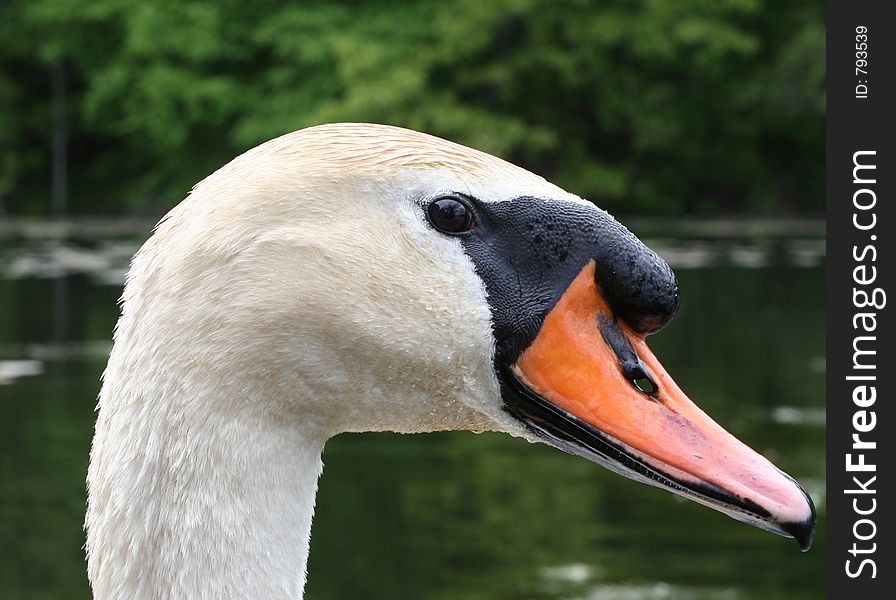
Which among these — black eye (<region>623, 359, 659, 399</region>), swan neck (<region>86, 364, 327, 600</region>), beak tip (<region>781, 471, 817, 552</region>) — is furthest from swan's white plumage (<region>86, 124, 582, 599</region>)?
beak tip (<region>781, 471, 817, 552</region>)

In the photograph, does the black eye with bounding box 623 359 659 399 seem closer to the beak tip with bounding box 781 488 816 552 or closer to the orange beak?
the orange beak

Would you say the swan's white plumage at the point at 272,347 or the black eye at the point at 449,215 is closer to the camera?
the swan's white plumage at the point at 272,347

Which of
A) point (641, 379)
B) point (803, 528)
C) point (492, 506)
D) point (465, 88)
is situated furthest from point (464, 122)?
point (803, 528)

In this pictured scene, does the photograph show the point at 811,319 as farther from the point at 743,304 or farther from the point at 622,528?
the point at 622,528

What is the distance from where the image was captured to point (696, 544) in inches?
248

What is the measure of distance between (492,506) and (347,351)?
496 cm

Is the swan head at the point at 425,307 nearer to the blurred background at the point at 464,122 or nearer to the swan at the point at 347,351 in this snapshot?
the swan at the point at 347,351

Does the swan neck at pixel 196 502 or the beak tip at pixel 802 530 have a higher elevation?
the swan neck at pixel 196 502

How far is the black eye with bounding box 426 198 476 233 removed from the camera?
75.6 inches

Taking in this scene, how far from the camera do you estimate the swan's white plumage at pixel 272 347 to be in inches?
71.6

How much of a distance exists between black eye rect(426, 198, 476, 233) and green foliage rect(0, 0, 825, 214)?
941 inches

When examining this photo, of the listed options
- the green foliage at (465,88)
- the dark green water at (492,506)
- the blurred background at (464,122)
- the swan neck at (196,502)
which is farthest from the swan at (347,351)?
the green foliage at (465,88)

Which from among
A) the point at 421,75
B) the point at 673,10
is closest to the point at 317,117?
the point at 421,75

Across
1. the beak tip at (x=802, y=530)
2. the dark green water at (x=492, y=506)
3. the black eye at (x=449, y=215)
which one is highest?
the black eye at (x=449, y=215)
